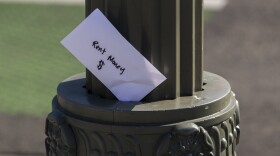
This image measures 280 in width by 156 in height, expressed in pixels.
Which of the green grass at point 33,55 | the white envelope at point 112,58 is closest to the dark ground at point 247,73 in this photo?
the green grass at point 33,55

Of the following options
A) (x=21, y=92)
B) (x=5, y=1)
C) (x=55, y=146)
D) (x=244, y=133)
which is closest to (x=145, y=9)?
(x=55, y=146)

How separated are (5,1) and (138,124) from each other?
9149 millimetres

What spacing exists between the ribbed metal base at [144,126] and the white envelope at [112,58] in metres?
0.07

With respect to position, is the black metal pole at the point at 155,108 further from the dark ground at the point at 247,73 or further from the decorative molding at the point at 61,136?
the dark ground at the point at 247,73

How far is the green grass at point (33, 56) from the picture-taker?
23.7 ft

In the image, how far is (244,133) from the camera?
6.44m

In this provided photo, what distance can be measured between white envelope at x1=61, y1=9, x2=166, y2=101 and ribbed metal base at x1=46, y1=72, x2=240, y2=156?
0.07 meters

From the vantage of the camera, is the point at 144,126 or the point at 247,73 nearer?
the point at 144,126

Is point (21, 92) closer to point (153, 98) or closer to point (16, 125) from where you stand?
point (16, 125)

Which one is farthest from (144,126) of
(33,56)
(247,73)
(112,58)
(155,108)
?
(33,56)

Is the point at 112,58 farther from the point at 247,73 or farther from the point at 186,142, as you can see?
the point at 247,73

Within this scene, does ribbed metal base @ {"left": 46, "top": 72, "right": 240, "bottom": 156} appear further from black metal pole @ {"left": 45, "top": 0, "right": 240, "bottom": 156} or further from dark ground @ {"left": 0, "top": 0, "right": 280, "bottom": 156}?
dark ground @ {"left": 0, "top": 0, "right": 280, "bottom": 156}

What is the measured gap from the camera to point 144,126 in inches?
82.7

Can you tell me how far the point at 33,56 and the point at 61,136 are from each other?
644cm
